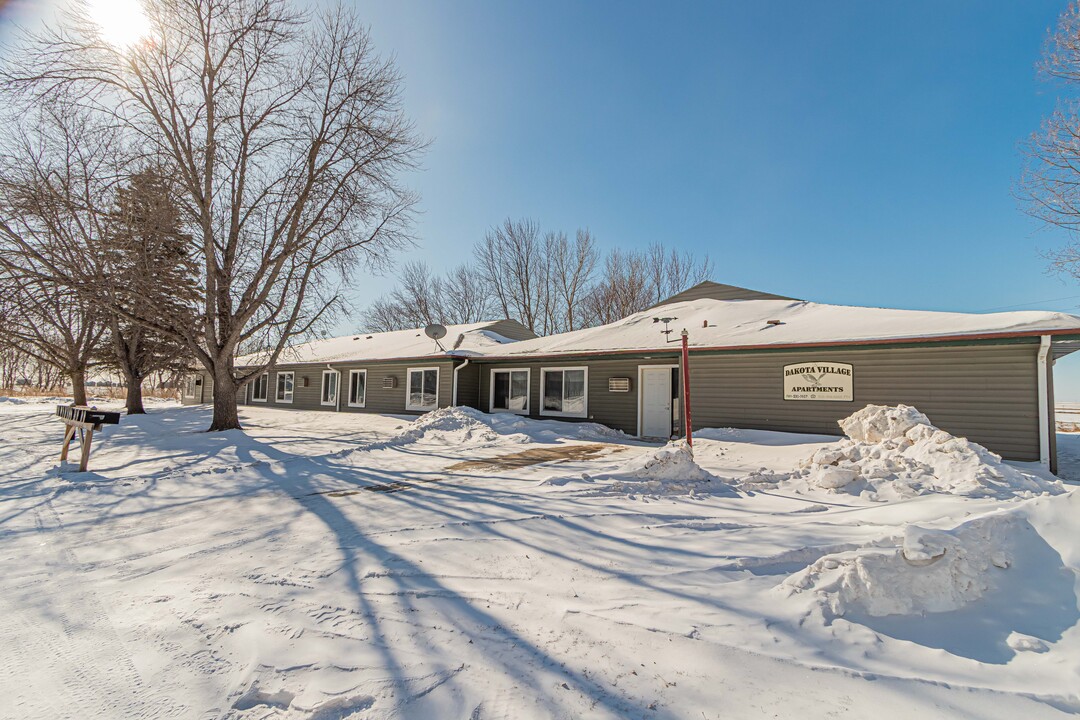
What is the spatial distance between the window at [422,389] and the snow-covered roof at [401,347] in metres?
0.62

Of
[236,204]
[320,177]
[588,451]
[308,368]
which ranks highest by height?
[320,177]

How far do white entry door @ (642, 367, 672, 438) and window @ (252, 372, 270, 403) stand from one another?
18.1 metres

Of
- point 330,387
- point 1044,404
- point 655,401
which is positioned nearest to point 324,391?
point 330,387

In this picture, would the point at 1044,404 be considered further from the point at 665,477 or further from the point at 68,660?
the point at 68,660

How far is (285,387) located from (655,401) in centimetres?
1695

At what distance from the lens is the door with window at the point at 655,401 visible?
454 inches

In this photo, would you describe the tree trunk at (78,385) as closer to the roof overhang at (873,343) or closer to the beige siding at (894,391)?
the roof overhang at (873,343)

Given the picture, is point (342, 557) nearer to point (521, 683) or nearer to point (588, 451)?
point (521, 683)

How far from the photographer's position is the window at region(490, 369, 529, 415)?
14.0 metres

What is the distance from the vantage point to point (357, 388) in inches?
700

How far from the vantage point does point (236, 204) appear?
1205cm

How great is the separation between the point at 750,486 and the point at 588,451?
3.56 m

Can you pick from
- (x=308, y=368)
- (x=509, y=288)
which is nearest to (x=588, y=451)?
(x=308, y=368)

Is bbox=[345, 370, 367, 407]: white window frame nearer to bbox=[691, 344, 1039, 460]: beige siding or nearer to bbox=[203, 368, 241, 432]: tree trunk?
bbox=[203, 368, 241, 432]: tree trunk
